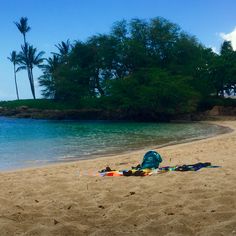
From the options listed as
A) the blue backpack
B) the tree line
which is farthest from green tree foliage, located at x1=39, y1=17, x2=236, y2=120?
the blue backpack

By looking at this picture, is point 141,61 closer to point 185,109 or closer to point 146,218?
point 185,109

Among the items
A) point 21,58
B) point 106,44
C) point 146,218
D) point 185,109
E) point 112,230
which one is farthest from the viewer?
point 21,58

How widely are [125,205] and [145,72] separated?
1688 inches

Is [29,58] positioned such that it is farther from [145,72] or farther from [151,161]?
[151,161]

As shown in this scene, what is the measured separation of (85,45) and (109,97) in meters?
10.6

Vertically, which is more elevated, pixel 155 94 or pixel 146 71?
pixel 146 71

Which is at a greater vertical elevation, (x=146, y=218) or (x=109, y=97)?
(x=109, y=97)

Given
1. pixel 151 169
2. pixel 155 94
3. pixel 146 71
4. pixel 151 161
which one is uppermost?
pixel 146 71

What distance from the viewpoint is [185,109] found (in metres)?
43.4

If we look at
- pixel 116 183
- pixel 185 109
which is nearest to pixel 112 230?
pixel 116 183

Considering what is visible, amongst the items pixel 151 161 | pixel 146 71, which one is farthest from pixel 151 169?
pixel 146 71

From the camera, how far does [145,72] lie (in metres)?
47.6

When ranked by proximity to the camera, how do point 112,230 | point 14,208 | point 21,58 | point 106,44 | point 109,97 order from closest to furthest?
point 112,230, point 14,208, point 109,97, point 106,44, point 21,58

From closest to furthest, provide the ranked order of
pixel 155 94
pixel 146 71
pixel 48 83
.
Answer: pixel 155 94 < pixel 146 71 < pixel 48 83
